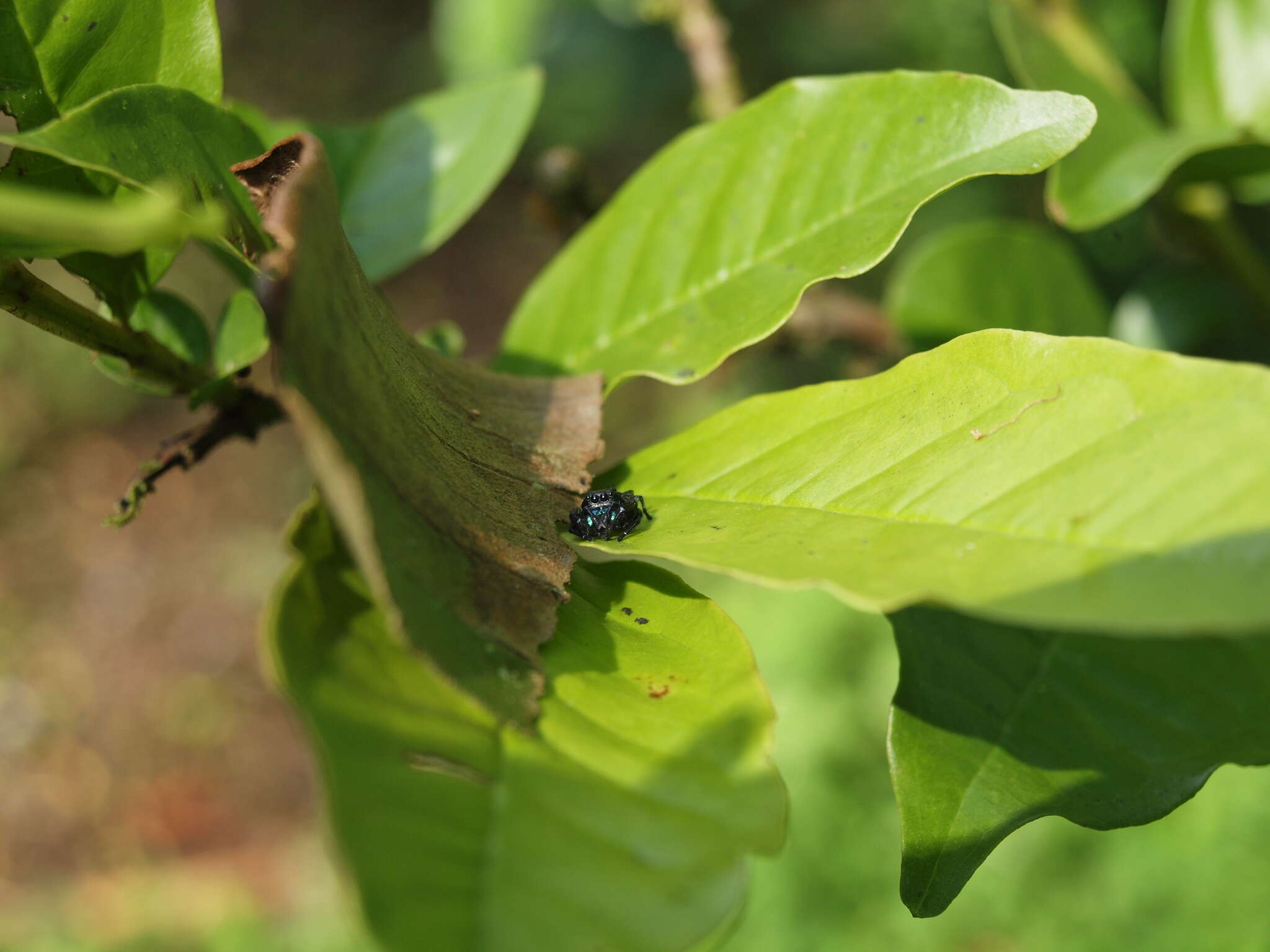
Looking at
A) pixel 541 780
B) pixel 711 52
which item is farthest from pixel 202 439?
pixel 711 52

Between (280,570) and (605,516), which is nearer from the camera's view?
(605,516)

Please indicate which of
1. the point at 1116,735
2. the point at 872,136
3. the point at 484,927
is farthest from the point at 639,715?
the point at 872,136

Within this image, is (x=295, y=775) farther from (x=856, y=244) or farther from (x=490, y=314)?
(x=856, y=244)

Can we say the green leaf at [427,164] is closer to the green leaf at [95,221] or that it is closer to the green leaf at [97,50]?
the green leaf at [97,50]

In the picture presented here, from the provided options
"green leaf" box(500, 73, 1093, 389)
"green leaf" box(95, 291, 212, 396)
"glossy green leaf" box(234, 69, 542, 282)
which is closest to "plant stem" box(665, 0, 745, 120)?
"glossy green leaf" box(234, 69, 542, 282)

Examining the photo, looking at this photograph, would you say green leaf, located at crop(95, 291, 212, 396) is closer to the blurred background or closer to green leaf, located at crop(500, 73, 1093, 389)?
green leaf, located at crop(500, 73, 1093, 389)

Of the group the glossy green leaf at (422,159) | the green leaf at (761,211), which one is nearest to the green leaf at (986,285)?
the green leaf at (761,211)

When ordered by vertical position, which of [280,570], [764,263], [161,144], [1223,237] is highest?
[161,144]

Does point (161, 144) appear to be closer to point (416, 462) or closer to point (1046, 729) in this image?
point (416, 462)
